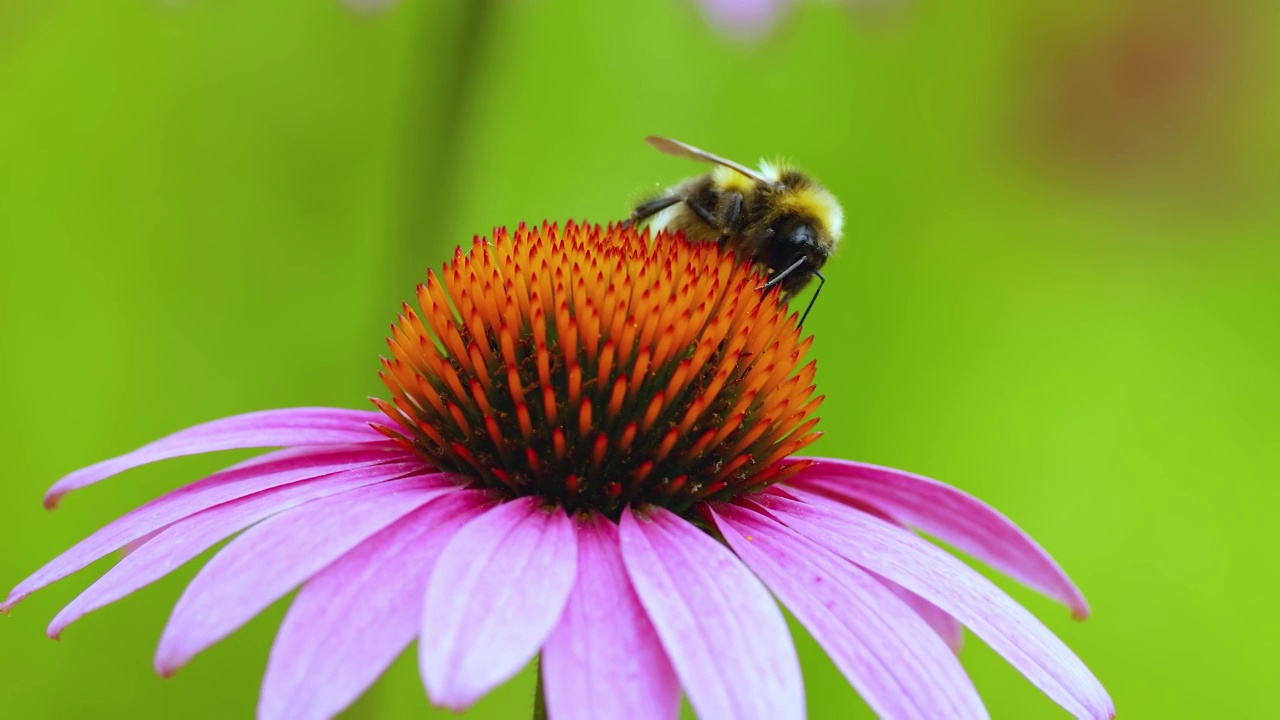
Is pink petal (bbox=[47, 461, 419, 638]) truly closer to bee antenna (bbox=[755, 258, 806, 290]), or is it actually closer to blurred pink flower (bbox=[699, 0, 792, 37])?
bee antenna (bbox=[755, 258, 806, 290])

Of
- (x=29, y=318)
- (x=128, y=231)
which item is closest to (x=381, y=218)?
(x=128, y=231)

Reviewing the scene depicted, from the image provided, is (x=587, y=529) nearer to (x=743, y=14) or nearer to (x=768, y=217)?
(x=768, y=217)

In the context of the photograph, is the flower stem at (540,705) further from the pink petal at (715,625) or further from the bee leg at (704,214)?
the bee leg at (704,214)

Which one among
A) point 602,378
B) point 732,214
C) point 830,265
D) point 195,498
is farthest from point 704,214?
point 830,265

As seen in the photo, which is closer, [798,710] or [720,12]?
[798,710]

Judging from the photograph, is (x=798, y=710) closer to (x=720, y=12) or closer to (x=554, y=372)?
(x=554, y=372)

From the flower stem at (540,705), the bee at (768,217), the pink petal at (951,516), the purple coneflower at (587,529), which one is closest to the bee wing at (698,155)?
the bee at (768,217)

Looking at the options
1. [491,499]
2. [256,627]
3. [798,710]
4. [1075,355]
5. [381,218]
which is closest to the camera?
[798,710]
